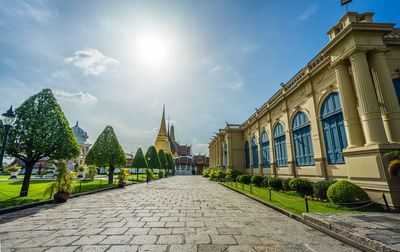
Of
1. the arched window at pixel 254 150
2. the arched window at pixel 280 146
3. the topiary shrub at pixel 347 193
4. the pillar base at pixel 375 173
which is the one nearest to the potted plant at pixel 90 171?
the arched window at pixel 254 150

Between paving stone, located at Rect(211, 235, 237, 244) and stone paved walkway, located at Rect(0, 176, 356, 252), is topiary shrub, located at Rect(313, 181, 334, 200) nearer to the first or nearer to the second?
stone paved walkway, located at Rect(0, 176, 356, 252)

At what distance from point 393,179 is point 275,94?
466 inches

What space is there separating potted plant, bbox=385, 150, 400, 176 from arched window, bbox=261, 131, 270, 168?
11282 millimetres

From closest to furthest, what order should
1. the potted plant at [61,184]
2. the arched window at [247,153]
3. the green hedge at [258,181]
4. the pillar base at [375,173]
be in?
the pillar base at [375,173]
the potted plant at [61,184]
the green hedge at [258,181]
the arched window at [247,153]

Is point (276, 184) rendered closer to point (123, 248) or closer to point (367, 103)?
point (367, 103)

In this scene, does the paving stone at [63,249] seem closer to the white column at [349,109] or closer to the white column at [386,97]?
the white column at [349,109]

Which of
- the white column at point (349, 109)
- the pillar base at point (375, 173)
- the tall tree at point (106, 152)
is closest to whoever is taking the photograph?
the pillar base at point (375, 173)

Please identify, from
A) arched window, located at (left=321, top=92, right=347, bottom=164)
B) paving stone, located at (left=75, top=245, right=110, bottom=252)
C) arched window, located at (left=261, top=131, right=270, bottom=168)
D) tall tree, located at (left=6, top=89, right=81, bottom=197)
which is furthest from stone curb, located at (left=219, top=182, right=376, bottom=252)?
tall tree, located at (left=6, top=89, right=81, bottom=197)

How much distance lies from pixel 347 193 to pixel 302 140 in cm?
629

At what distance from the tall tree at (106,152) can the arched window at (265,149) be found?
15.8m

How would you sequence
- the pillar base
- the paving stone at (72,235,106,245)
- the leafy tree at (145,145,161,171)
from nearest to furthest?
the paving stone at (72,235,106,245) < the pillar base < the leafy tree at (145,145,161,171)

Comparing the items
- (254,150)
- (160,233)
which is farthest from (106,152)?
(254,150)

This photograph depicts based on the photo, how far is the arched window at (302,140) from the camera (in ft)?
37.8

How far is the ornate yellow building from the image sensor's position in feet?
22.3
